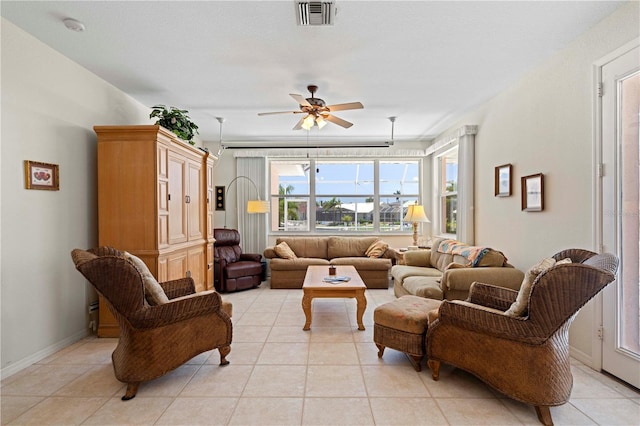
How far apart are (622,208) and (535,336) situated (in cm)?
130

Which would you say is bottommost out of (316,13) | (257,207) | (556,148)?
(257,207)

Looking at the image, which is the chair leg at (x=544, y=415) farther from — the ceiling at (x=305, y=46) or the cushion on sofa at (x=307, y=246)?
the cushion on sofa at (x=307, y=246)

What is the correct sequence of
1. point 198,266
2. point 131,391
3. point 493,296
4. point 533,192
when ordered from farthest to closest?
point 198,266 < point 533,192 < point 493,296 < point 131,391

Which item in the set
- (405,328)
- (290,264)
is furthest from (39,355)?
(290,264)

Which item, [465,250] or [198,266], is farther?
[198,266]

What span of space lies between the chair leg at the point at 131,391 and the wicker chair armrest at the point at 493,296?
2.60 meters

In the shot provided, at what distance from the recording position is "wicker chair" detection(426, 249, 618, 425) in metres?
1.72

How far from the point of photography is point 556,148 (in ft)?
9.56

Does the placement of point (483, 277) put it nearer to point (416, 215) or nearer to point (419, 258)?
point (419, 258)

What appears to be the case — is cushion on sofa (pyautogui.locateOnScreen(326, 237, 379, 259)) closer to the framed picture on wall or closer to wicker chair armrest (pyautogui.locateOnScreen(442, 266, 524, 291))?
the framed picture on wall

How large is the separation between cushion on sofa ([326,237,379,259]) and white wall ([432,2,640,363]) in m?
2.32

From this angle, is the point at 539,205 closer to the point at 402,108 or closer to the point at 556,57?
the point at 556,57

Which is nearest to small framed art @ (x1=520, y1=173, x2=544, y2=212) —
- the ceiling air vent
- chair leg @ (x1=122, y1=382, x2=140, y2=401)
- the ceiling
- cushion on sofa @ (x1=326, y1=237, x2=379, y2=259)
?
the ceiling

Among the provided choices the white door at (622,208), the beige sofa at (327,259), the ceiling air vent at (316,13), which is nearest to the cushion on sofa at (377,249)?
the beige sofa at (327,259)
